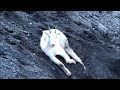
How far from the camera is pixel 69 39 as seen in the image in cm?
289

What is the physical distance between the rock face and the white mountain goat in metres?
0.04

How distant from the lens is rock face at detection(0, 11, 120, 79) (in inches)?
103

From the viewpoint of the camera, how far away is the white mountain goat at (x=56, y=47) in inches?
105

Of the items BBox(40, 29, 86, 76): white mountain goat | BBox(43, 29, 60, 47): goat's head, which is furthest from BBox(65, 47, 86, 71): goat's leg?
BBox(43, 29, 60, 47): goat's head

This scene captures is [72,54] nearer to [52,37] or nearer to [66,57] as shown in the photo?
[66,57]

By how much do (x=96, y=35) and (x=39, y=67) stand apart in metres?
0.66

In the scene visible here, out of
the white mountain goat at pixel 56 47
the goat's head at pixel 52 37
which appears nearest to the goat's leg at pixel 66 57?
the white mountain goat at pixel 56 47

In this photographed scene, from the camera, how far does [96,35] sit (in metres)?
2.98

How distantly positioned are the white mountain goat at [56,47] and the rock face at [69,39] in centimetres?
4

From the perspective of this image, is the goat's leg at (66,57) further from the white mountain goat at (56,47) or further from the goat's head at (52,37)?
the goat's head at (52,37)

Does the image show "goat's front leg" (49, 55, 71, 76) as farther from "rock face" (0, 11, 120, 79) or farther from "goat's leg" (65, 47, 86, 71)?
"goat's leg" (65, 47, 86, 71)

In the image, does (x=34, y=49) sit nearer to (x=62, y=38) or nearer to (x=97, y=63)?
(x=62, y=38)

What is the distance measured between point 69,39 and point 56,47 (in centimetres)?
24
